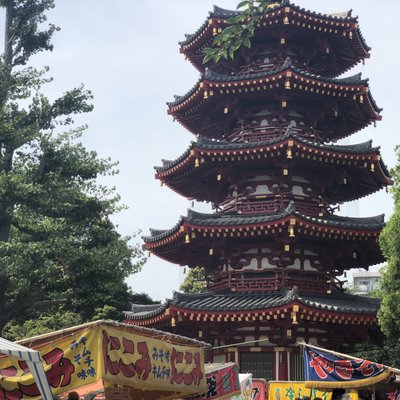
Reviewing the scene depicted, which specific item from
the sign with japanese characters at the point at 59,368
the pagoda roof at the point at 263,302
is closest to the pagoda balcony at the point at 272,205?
the pagoda roof at the point at 263,302

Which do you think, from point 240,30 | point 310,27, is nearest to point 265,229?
point 310,27

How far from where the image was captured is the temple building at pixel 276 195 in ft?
67.7

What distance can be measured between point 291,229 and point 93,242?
30.6ft

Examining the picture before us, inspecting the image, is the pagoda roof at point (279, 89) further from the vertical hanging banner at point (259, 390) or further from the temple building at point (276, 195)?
the vertical hanging banner at point (259, 390)

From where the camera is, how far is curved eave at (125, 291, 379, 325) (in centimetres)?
1936

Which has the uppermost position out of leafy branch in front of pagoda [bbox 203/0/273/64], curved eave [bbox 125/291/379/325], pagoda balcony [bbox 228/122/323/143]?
pagoda balcony [bbox 228/122/323/143]

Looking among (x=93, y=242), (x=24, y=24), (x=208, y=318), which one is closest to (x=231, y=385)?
(x=208, y=318)

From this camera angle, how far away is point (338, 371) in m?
12.2

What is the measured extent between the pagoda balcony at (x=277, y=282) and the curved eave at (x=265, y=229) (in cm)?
125

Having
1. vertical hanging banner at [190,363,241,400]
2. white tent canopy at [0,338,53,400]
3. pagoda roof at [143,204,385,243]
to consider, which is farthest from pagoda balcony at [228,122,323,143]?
white tent canopy at [0,338,53,400]

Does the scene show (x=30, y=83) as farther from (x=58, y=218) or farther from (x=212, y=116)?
→ (x=212, y=116)

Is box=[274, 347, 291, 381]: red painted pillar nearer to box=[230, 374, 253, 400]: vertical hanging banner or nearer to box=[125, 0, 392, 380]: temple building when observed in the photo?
box=[125, 0, 392, 380]: temple building

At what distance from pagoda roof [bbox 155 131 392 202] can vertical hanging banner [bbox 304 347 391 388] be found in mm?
10082

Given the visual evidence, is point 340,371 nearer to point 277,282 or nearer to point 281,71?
point 277,282
